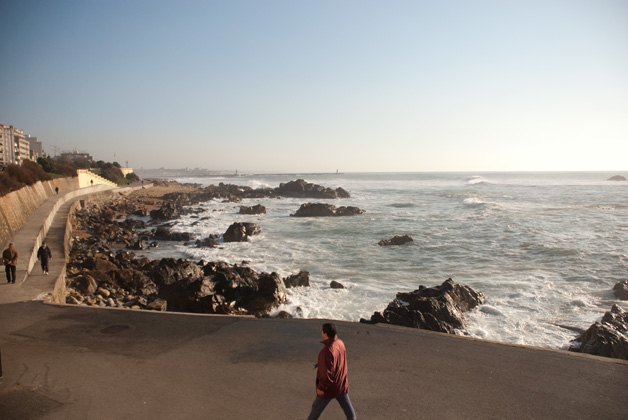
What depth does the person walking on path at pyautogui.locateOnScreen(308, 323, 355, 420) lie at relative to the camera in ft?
13.5

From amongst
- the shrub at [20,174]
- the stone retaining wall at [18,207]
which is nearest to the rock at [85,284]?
the stone retaining wall at [18,207]

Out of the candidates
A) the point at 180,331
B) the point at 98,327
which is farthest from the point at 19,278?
the point at 180,331

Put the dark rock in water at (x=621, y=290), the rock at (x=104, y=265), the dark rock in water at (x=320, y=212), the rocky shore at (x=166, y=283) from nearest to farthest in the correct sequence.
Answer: the rocky shore at (x=166, y=283) < the dark rock in water at (x=621, y=290) < the rock at (x=104, y=265) < the dark rock in water at (x=320, y=212)

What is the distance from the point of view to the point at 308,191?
219 feet

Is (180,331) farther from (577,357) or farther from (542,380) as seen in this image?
(577,357)

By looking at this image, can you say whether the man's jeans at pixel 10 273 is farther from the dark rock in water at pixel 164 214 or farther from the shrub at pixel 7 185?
the dark rock in water at pixel 164 214

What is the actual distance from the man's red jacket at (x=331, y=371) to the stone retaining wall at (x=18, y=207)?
1527 cm

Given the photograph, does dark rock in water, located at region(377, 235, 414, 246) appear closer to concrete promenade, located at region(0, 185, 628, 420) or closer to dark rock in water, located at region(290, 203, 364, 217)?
dark rock in water, located at region(290, 203, 364, 217)

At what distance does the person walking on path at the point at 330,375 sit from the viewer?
13.5 ft

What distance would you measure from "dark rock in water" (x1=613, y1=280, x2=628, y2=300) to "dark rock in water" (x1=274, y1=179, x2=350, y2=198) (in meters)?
50.3

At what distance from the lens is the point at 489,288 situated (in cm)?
1421

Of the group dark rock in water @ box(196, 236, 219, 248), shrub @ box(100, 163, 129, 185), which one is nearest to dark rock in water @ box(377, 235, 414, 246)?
dark rock in water @ box(196, 236, 219, 248)

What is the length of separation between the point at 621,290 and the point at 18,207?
25728mm

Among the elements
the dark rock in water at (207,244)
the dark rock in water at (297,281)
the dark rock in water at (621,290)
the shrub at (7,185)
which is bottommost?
the dark rock in water at (207,244)
